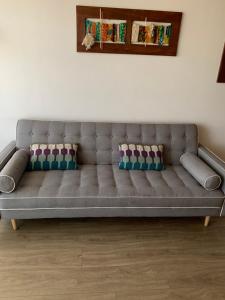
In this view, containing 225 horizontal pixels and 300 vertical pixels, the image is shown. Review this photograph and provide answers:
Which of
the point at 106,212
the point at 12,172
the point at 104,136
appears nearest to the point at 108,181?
the point at 106,212

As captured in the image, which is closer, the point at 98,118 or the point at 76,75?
the point at 76,75

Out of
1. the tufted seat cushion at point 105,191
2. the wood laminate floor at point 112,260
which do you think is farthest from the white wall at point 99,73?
the wood laminate floor at point 112,260

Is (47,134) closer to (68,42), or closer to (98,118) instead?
(98,118)

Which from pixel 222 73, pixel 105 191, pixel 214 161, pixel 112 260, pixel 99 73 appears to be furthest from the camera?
pixel 222 73

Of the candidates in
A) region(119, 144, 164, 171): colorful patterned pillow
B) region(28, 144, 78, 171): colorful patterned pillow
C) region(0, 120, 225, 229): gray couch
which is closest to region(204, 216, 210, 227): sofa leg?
region(0, 120, 225, 229): gray couch

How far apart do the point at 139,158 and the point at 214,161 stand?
719mm

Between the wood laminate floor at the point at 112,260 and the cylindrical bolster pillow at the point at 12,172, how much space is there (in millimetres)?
478

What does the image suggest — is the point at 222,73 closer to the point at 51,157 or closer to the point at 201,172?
the point at 201,172

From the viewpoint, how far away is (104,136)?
250cm

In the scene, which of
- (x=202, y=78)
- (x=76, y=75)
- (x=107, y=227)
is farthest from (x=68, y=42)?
(x=107, y=227)

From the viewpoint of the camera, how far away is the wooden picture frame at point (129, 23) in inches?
89.0

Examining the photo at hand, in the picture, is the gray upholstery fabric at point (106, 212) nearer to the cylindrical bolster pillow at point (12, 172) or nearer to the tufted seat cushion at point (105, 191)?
the tufted seat cushion at point (105, 191)

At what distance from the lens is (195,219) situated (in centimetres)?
240

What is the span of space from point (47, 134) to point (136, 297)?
1654mm
